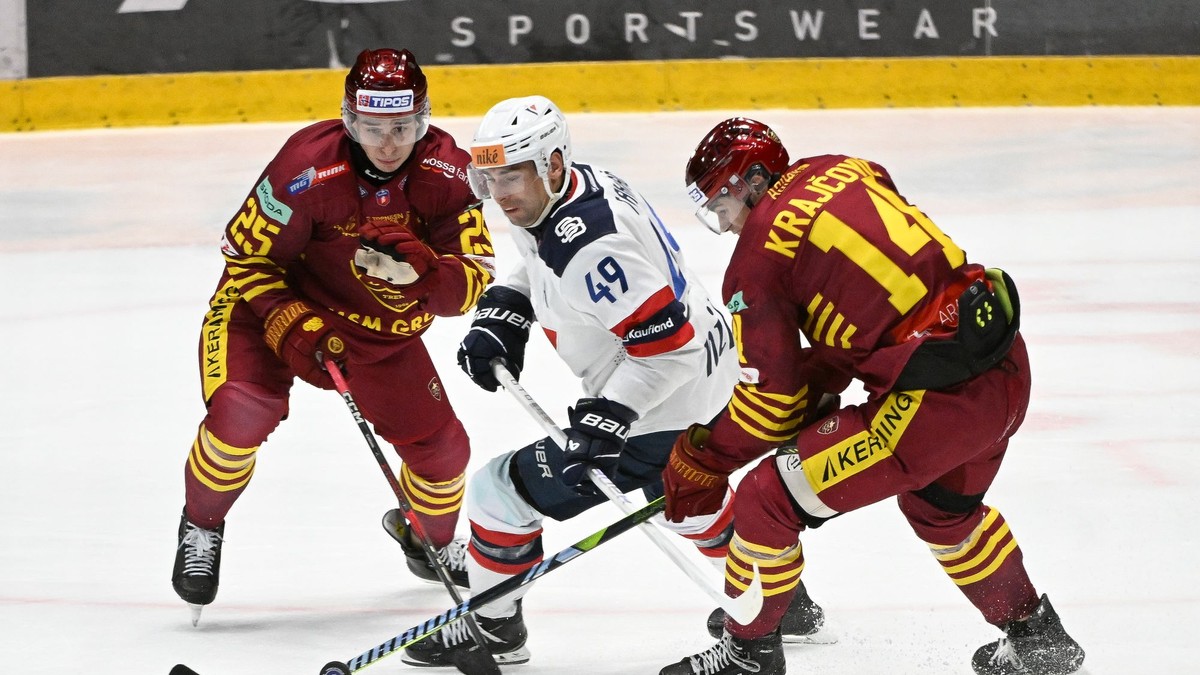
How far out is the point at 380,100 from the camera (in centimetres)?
346

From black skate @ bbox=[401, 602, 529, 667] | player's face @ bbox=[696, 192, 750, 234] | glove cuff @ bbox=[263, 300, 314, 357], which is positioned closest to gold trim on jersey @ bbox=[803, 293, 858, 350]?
player's face @ bbox=[696, 192, 750, 234]

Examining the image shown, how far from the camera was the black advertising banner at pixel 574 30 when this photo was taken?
845 cm

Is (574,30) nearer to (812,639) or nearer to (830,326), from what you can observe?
(812,639)

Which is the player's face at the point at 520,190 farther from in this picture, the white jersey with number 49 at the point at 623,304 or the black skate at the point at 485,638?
the black skate at the point at 485,638

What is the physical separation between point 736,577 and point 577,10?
613 centimetres

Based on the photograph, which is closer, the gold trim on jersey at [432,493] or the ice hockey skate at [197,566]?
the ice hockey skate at [197,566]

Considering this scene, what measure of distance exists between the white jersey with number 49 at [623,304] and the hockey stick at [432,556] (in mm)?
563

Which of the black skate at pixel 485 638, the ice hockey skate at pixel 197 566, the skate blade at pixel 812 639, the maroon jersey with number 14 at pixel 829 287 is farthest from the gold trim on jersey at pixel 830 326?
the ice hockey skate at pixel 197 566

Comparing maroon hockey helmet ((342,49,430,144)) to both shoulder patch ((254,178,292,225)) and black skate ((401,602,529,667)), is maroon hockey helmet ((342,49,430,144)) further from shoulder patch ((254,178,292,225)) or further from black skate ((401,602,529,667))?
black skate ((401,602,529,667))

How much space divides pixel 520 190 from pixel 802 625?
120cm

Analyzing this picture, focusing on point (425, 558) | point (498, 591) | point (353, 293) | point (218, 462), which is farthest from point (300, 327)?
point (498, 591)

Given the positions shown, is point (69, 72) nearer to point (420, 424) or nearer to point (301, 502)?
point (301, 502)

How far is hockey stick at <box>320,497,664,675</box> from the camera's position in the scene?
3.06 m

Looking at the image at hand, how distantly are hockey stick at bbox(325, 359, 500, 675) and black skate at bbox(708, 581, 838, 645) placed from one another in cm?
54
